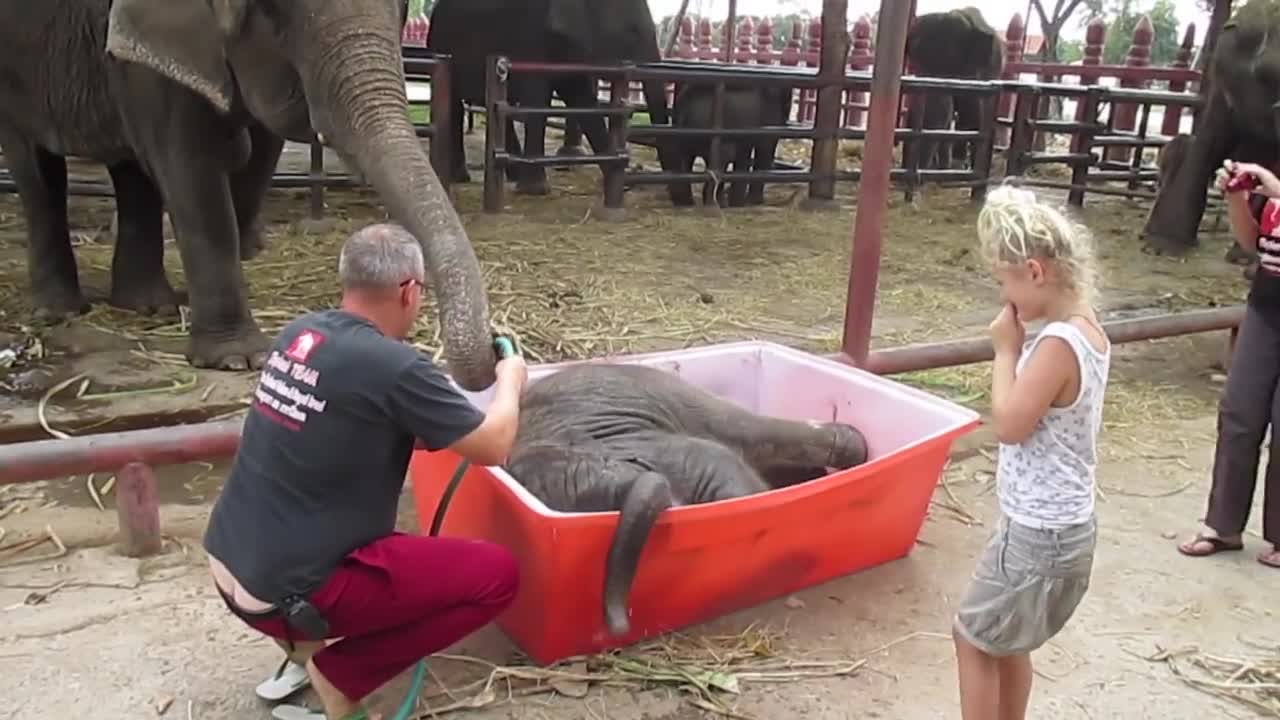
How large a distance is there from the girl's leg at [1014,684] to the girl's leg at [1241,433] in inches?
61.9

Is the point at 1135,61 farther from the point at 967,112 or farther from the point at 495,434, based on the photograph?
the point at 495,434

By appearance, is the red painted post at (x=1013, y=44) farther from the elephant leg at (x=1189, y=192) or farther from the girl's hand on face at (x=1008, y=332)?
Result: the girl's hand on face at (x=1008, y=332)

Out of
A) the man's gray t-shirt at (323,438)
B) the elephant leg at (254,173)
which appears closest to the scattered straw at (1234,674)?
the man's gray t-shirt at (323,438)

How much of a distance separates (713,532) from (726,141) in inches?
296

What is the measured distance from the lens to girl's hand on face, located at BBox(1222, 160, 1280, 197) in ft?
10.5

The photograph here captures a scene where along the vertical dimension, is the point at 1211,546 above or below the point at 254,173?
below

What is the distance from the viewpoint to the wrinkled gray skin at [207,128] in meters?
3.77

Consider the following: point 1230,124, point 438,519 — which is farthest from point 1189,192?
point 438,519

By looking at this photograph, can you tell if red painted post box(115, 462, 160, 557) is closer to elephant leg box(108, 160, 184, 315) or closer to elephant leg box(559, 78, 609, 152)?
elephant leg box(108, 160, 184, 315)

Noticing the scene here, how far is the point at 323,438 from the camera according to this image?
2373 millimetres

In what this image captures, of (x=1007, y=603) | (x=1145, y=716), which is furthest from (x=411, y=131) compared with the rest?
(x=1145, y=716)

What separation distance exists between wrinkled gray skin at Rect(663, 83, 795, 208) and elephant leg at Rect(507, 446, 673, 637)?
6870 millimetres

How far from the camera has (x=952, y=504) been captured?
410 centimetres

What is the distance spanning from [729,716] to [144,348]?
3.54 m
